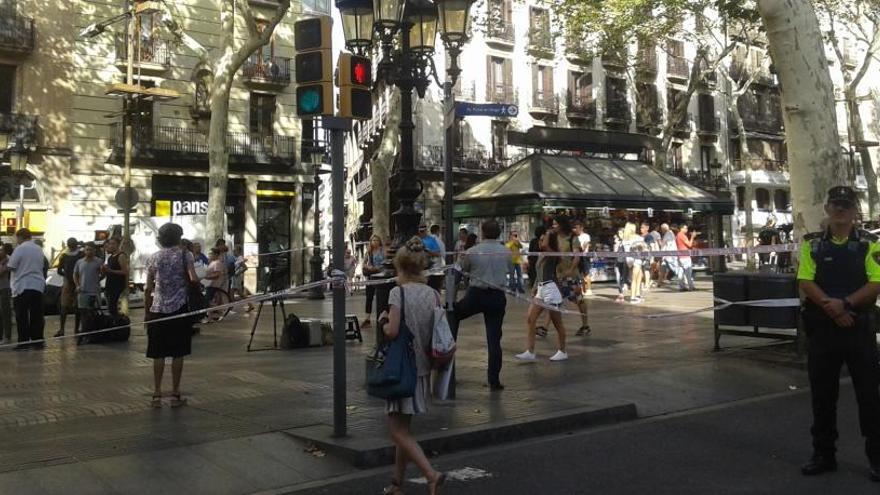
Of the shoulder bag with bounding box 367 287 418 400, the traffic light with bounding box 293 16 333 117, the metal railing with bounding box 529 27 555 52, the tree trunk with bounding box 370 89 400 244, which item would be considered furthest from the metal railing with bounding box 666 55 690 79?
the shoulder bag with bounding box 367 287 418 400

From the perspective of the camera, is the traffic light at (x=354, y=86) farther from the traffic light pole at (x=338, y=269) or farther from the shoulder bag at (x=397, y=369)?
the shoulder bag at (x=397, y=369)

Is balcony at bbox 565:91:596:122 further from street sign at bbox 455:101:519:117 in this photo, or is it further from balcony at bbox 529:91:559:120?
street sign at bbox 455:101:519:117

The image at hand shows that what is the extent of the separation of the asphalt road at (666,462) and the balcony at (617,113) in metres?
36.9

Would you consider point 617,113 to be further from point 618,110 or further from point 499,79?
point 499,79

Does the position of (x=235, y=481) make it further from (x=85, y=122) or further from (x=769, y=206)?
(x=769, y=206)

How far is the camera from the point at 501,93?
3869 centimetres

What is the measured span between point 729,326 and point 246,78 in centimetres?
2480

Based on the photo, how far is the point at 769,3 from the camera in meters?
9.30

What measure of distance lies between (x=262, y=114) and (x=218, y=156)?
380 inches

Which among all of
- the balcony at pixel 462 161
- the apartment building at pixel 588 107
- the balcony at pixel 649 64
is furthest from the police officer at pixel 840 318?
the balcony at pixel 649 64

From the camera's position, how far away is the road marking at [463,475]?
17.1ft

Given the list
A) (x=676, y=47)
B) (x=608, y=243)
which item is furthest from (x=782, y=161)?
(x=608, y=243)

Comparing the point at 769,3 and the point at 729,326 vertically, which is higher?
the point at 769,3

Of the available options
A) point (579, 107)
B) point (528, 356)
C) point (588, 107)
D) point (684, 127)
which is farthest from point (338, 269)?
point (684, 127)
